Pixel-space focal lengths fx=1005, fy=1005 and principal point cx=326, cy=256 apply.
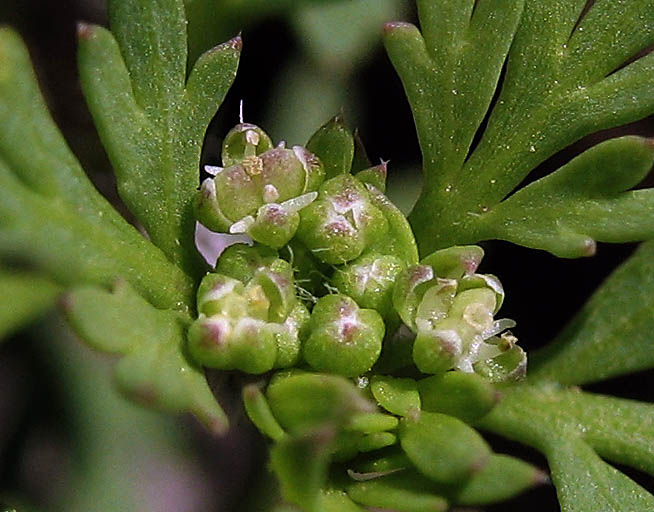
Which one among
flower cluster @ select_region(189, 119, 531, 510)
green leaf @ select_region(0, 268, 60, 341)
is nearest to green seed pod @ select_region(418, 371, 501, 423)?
flower cluster @ select_region(189, 119, 531, 510)

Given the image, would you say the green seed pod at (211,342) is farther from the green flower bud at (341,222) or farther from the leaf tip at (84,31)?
the leaf tip at (84,31)

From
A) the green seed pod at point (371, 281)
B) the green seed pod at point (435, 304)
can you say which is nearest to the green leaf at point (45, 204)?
the green seed pod at point (371, 281)

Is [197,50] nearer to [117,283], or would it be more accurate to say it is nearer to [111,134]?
[111,134]

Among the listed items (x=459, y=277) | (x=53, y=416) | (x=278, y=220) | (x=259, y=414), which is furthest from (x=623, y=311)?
(x=53, y=416)

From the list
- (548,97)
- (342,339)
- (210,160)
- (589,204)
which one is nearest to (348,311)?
(342,339)

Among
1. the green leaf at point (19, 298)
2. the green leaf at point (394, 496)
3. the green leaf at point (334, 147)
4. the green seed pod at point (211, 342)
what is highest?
the green leaf at point (19, 298)

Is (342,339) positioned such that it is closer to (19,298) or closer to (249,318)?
(249,318)

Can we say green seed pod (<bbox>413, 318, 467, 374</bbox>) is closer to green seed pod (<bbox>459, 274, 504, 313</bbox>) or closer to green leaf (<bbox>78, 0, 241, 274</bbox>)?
green seed pod (<bbox>459, 274, 504, 313</bbox>)
